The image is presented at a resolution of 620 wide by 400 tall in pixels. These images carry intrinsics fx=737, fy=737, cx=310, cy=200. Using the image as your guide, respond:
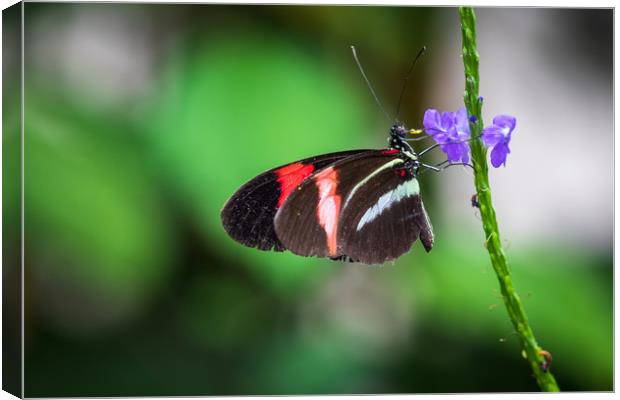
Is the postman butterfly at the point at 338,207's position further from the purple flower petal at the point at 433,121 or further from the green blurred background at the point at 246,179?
the green blurred background at the point at 246,179

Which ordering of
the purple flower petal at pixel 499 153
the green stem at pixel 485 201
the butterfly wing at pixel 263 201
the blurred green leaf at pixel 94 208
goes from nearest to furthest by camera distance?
1. the green stem at pixel 485 201
2. the purple flower petal at pixel 499 153
3. the butterfly wing at pixel 263 201
4. the blurred green leaf at pixel 94 208

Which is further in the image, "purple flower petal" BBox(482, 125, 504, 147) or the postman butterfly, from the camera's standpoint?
the postman butterfly

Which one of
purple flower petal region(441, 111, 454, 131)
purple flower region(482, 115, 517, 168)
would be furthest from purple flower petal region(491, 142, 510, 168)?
purple flower petal region(441, 111, 454, 131)

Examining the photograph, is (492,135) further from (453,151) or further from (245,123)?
(245,123)

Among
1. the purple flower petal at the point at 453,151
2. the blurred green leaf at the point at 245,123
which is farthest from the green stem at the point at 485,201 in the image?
the blurred green leaf at the point at 245,123

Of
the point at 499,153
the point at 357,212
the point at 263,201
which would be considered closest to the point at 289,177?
the point at 263,201

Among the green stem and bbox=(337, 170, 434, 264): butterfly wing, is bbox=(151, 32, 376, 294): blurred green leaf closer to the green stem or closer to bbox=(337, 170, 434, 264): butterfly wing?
bbox=(337, 170, 434, 264): butterfly wing
